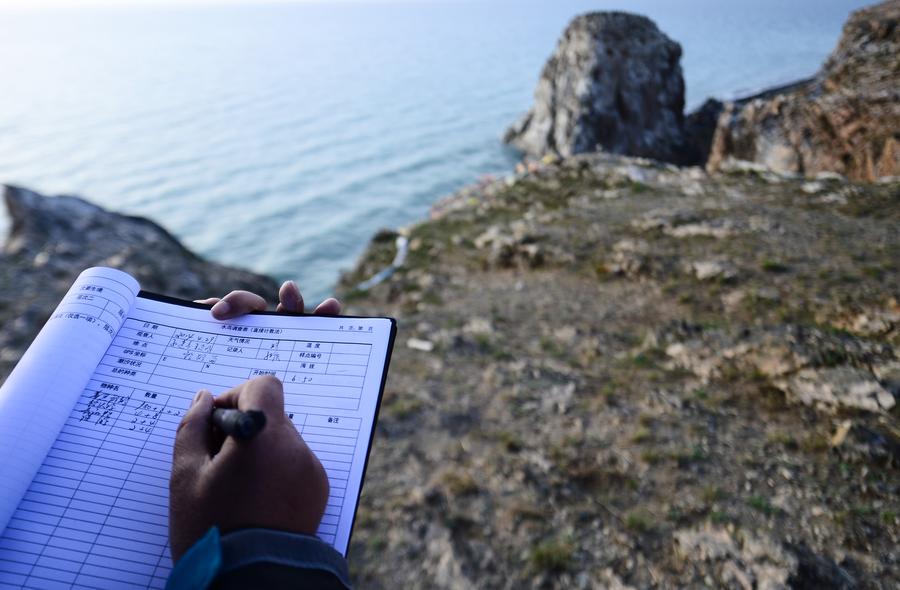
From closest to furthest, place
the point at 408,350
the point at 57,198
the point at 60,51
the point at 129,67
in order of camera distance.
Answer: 1. the point at 408,350
2. the point at 57,198
3. the point at 129,67
4. the point at 60,51

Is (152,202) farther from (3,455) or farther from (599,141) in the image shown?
(3,455)

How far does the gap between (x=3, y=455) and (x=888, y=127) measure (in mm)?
14532

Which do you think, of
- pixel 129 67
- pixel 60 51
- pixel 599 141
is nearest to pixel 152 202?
pixel 599 141

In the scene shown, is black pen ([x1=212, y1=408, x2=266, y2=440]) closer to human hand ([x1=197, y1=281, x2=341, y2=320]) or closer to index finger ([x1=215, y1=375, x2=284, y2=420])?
index finger ([x1=215, y1=375, x2=284, y2=420])

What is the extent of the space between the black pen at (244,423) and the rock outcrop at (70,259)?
5104mm

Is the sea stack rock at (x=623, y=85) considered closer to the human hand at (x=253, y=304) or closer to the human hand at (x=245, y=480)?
the human hand at (x=253, y=304)

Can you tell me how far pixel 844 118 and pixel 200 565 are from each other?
49.7ft

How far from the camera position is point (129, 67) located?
234ft

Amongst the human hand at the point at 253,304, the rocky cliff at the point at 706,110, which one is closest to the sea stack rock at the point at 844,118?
the rocky cliff at the point at 706,110

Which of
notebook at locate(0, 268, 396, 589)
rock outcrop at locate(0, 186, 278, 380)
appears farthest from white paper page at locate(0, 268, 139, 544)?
rock outcrop at locate(0, 186, 278, 380)

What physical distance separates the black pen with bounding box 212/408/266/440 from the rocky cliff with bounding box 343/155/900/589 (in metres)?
2.88

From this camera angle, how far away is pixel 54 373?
5.65 feet

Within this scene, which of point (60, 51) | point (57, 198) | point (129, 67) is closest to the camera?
point (57, 198)

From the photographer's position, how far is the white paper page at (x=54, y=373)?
5.08ft
